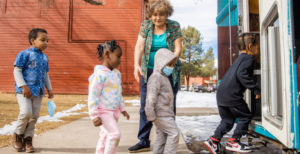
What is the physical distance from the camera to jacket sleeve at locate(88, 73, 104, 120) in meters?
2.05

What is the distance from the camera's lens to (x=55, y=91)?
47.5ft

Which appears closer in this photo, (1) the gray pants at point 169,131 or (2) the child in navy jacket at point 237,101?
(1) the gray pants at point 169,131

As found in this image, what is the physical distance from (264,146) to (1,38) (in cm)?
1535

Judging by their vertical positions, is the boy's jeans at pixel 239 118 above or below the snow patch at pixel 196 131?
above

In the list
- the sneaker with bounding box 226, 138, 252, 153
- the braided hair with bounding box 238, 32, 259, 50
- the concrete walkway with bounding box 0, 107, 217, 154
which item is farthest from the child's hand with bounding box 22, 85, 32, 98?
the braided hair with bounding box 238, 32, 259, 50

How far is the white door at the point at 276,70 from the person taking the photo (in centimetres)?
195

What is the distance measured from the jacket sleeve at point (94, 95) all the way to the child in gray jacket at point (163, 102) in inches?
19.7

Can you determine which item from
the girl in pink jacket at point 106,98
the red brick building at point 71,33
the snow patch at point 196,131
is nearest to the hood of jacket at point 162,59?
the girl in pink jacket at point 106,98

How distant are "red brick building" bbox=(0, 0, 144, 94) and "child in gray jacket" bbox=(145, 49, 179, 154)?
37.8ft

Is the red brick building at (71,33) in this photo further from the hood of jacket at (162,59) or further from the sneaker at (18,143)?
the hood of jacket at (162,59)

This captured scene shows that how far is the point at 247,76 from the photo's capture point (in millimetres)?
2887

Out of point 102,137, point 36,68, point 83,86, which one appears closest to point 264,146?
point 102,137

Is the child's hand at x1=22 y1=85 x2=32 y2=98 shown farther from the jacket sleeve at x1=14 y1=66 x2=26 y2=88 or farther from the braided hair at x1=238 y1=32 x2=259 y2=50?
the braided hair at x1=238 y1=32 x2=259 y2=50

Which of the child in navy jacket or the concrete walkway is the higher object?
the child in navy jacket
